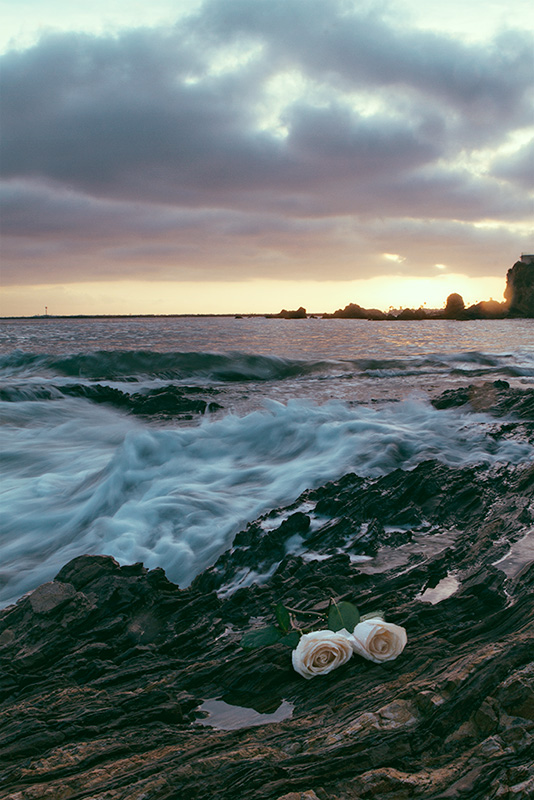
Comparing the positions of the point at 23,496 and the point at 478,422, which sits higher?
the point at 478,422

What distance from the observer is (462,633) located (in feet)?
6.90

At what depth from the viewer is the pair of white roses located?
187 centimetres

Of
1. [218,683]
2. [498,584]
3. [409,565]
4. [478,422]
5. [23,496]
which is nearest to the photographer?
[218,683]

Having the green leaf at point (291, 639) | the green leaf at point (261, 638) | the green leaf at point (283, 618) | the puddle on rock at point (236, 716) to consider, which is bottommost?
the puddle on rock at point (236, 716)

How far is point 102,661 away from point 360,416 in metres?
5.70

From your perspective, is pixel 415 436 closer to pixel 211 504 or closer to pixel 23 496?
pixel 211 504

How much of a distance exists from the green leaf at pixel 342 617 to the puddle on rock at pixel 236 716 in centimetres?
36

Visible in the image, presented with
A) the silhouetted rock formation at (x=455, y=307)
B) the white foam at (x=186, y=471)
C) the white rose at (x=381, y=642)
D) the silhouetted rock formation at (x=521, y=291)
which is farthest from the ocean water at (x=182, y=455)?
the silhouetted rock formation at (x=521, y=291)

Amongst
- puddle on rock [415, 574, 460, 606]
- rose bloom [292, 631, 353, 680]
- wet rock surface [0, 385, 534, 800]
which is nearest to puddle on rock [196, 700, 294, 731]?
wet rock surface [0, 385, 534, 800]

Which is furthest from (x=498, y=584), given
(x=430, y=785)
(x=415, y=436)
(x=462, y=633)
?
Answer: (x=415, y=436)

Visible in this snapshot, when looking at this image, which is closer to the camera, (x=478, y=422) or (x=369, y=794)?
(x=369, y=794)

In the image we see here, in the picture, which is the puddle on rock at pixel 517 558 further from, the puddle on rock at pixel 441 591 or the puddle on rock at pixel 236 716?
the puddle on rock at pixel 236 716

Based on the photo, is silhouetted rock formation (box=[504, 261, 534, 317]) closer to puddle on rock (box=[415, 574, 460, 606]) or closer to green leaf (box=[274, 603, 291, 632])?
puddle on rock (box=[415, 574, 460, 606])

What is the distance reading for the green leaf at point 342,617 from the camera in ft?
6.71
